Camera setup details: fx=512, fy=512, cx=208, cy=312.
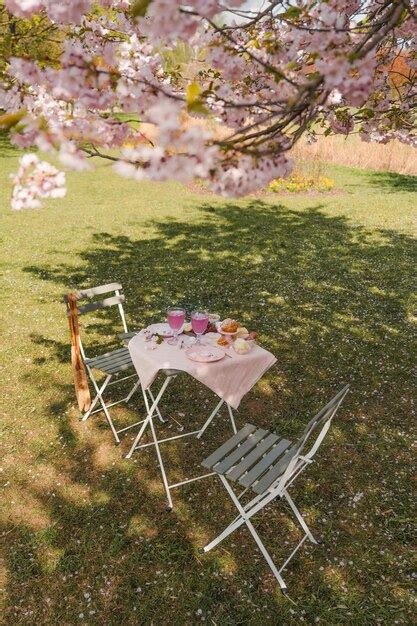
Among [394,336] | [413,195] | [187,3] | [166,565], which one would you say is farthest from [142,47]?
[413,195]

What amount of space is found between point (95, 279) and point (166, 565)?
657 cm

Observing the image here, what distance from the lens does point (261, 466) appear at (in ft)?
13.0

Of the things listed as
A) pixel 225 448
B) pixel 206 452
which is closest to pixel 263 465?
pixel 225 448

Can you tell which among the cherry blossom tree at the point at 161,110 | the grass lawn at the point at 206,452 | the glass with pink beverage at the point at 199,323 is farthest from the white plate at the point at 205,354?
the cherry blossom tree at the point at 161,110

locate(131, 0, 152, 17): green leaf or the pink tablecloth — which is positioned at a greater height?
locate(131, 0, 152, 17): green leaf

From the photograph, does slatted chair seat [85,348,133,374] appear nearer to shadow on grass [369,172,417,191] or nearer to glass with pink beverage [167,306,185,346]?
glass with pink beverage [167,306,185,346]

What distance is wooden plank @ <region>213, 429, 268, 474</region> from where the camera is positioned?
389 centimetres

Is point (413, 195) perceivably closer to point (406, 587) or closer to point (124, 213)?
point (124, 213)

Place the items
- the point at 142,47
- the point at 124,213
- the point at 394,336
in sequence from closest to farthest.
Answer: the point at 142,47 → the point at 394,336 → the point at 124,213

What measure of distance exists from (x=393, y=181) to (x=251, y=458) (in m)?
19.0

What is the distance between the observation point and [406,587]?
3.85 meters

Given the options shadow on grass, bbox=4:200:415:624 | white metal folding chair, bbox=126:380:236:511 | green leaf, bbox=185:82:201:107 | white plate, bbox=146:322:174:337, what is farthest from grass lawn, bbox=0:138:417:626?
green leaf, bbox=185:82:201:107

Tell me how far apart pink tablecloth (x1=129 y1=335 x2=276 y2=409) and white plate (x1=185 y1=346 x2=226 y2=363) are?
36 mm

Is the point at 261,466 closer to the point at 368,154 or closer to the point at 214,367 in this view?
the point at 214,367
